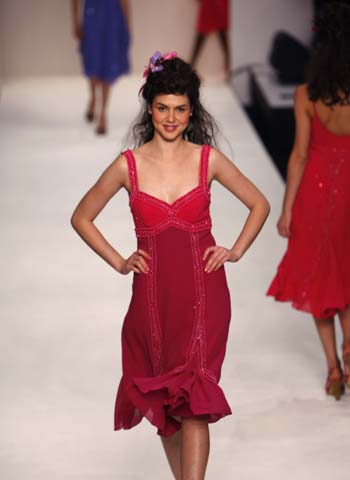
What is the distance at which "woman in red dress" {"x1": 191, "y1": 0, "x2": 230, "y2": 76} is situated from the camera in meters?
10.8

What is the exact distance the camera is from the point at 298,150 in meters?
3.94

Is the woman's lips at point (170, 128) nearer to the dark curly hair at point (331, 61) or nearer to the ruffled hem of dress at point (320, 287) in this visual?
the dark curly hair at point (331, 61)

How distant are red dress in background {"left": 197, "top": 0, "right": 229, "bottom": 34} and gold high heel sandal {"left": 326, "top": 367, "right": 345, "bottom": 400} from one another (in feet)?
23.4

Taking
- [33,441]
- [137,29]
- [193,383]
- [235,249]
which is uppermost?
[137,29]

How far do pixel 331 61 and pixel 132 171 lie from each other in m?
1.10

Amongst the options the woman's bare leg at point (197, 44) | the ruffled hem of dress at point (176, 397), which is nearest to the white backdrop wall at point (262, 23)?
the woman's bare leg at point (197, 44)

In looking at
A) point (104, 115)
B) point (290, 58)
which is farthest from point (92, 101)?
point (290, 58)

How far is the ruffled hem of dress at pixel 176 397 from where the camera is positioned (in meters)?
2.95

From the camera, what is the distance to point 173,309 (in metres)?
2.99

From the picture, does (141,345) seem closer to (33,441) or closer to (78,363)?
(33,441)

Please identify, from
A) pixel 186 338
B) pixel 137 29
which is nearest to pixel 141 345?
pixel 186 338

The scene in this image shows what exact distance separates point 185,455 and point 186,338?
276mm

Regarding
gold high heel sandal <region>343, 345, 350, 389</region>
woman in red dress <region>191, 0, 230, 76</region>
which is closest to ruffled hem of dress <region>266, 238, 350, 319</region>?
gold high heel sandal <region>343, 345, 350, 389</region>

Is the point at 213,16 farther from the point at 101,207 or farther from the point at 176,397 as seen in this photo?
the point at 176,397
